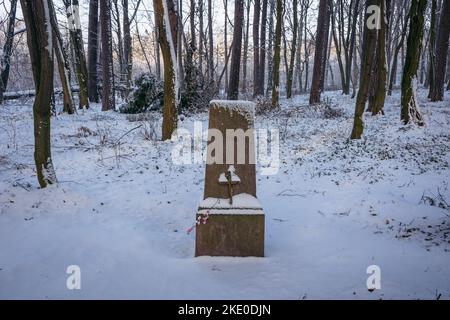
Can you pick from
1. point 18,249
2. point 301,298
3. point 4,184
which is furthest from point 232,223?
point 4,184

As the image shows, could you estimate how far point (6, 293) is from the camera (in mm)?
3268

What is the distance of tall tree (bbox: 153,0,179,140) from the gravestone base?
18.4 feet

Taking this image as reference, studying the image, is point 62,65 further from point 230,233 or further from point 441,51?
point 441,51

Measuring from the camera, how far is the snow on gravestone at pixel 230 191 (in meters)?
3.90

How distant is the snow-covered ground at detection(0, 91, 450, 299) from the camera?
3377 millimetres

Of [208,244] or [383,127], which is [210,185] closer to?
[208,244]

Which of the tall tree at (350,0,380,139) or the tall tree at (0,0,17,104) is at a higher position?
the tall tree at (0,0,17,104)

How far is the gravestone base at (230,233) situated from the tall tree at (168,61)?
5.62 m

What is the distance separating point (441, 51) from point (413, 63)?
22.8 ft

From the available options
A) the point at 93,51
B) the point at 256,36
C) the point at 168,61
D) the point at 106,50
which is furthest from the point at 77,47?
the point at 256,36

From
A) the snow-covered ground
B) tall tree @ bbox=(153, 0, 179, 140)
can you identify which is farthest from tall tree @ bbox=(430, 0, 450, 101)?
tall tree @ bbox=(153, 0, 179, 140)

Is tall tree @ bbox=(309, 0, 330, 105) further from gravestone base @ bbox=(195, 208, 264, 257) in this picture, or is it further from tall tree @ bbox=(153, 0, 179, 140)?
gravestone base @ bbox=(195, 208, 264, 257)

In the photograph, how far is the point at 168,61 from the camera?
861 centimetres

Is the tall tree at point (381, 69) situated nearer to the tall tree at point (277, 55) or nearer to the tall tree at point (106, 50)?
the tall tree at point (277, 55)
